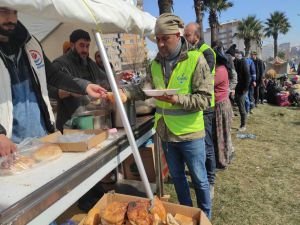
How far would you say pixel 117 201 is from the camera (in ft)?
7.06

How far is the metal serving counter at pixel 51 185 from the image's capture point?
1.43 m

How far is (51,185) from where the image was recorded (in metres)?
1.63

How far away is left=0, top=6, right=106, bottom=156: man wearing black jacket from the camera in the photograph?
2.04 m

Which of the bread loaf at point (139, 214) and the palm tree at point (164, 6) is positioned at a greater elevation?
the palm tree at point (164, 6)

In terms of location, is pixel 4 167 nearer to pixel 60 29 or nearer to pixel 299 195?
pixel 299 195

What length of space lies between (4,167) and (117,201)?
749 millimetres

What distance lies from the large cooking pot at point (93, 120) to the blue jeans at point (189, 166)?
521 millimetres

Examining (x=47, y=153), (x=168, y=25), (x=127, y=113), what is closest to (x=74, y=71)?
(x=127, y=113)

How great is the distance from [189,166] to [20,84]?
1.44 metres

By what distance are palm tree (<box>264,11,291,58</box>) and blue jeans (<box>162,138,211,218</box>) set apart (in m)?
57.3

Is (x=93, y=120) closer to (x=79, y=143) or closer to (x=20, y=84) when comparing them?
(x=79, y=143)

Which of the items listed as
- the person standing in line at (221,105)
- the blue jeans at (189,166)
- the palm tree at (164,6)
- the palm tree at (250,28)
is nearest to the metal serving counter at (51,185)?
the blue jeans at (189,166)

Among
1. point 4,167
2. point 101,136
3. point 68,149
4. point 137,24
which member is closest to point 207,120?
point 137,24

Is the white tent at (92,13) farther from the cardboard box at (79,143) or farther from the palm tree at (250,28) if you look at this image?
the palm tree at (250,28)
